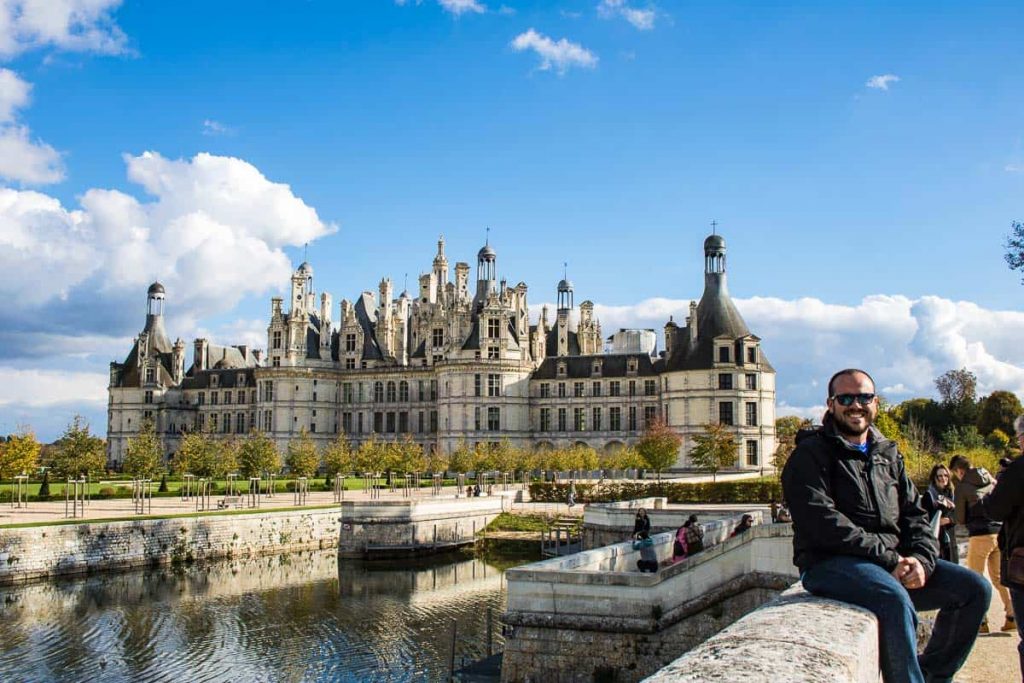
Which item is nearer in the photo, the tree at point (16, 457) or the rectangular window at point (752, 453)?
the tree at point (16, 457)

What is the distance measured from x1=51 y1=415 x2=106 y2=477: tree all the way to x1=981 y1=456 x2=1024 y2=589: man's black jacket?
50.0 m

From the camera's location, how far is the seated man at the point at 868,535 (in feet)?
16.9

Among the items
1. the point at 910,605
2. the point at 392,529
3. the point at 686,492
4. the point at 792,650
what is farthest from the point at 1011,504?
the point at 686,492

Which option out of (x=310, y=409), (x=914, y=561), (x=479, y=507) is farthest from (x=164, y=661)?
(x=310, y=409)

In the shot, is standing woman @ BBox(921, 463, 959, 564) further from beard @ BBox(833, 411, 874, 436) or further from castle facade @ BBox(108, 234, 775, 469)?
castle facade @ BBox(108, 234, 775, 469)

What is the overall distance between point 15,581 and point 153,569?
4.91 meters

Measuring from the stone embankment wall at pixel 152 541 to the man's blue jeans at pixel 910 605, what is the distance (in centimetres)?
3333

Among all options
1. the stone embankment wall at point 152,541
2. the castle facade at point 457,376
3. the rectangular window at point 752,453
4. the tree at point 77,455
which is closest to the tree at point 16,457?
the tree at point 77,455

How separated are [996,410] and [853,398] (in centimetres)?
8323

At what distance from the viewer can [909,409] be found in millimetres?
87375

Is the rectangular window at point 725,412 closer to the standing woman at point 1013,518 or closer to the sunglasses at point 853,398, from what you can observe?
the standing woman at point 1013,518

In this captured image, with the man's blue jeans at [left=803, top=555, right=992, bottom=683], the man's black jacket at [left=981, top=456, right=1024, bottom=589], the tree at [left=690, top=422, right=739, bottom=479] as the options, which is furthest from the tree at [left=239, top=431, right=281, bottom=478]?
the man's blue jeans at [left=803, top=555, right=992, bottom=683]

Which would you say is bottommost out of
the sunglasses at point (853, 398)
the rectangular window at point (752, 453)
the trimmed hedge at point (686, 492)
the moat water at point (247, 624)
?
the moat water at point (247, 624)

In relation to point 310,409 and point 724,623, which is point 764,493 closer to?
point 724,623
